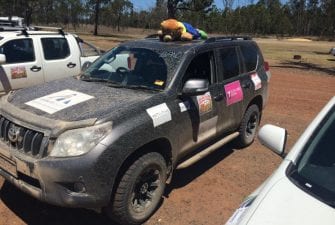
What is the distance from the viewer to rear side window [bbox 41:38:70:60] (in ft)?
30.0

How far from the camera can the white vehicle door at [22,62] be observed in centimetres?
851

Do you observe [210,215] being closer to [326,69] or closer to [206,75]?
[206,75]

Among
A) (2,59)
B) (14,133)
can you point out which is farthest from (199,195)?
(2,59)

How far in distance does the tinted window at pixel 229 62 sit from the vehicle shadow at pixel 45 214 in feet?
8.28

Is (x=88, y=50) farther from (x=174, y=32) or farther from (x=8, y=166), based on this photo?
(x=8, y=166)

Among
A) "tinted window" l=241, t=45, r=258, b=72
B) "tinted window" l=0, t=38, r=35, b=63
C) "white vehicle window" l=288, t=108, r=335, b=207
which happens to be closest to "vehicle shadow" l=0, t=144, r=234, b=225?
"white vehicle window" l=288, t=108, r=335, b=207

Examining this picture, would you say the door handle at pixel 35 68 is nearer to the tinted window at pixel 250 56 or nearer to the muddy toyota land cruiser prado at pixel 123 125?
the muddy toyota land cruiser prado at pixel 123 125

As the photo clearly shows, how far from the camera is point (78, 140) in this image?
389cm

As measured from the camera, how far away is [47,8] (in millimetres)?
58594

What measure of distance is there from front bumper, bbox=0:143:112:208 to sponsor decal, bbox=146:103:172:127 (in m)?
0.77

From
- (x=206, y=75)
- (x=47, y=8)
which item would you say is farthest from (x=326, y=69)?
(x=47, y=8)

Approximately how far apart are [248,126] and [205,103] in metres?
1.94

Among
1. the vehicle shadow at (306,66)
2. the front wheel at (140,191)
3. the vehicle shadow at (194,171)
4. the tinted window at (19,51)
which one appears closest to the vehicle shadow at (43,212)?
the vehicle shadow at (194,171)

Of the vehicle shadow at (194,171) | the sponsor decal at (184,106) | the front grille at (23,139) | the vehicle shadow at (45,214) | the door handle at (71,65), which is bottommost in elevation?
the vehicle shadow at (45,214)
